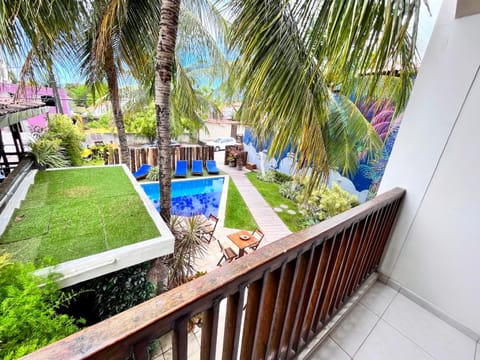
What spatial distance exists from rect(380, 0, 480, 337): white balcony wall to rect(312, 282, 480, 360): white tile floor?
151 mm

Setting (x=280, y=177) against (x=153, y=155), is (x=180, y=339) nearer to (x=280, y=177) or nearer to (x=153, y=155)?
(x=153, y=155)

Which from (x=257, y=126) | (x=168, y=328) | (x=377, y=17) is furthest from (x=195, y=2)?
(x=168, y=328)

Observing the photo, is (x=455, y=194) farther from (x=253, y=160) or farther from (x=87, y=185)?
(x=253, y=160)

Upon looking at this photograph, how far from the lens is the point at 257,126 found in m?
2.01

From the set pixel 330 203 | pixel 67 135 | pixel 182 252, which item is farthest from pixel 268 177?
pixel 67 135

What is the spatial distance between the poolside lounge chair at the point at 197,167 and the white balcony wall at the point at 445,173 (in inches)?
351

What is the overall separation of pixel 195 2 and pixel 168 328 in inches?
201

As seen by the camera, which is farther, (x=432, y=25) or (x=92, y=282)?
(x=92, y=282)

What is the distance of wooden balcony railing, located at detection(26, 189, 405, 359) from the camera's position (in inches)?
20.0

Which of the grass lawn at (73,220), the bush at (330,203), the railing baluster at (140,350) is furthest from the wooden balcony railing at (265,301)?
the bush at (330,203)

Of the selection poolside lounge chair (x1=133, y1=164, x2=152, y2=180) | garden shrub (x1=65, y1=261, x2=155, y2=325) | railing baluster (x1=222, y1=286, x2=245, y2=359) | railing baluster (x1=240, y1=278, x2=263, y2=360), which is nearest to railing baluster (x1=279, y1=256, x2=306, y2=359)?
railing baluster (x1=240, y1=278, x2=263, y2=360)

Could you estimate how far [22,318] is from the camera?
4.09ft

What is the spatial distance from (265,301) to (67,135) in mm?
5539

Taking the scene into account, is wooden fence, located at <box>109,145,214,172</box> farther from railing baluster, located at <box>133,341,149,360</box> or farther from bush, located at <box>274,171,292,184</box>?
railing baluster, located at <box>133,341,149,360</box>
